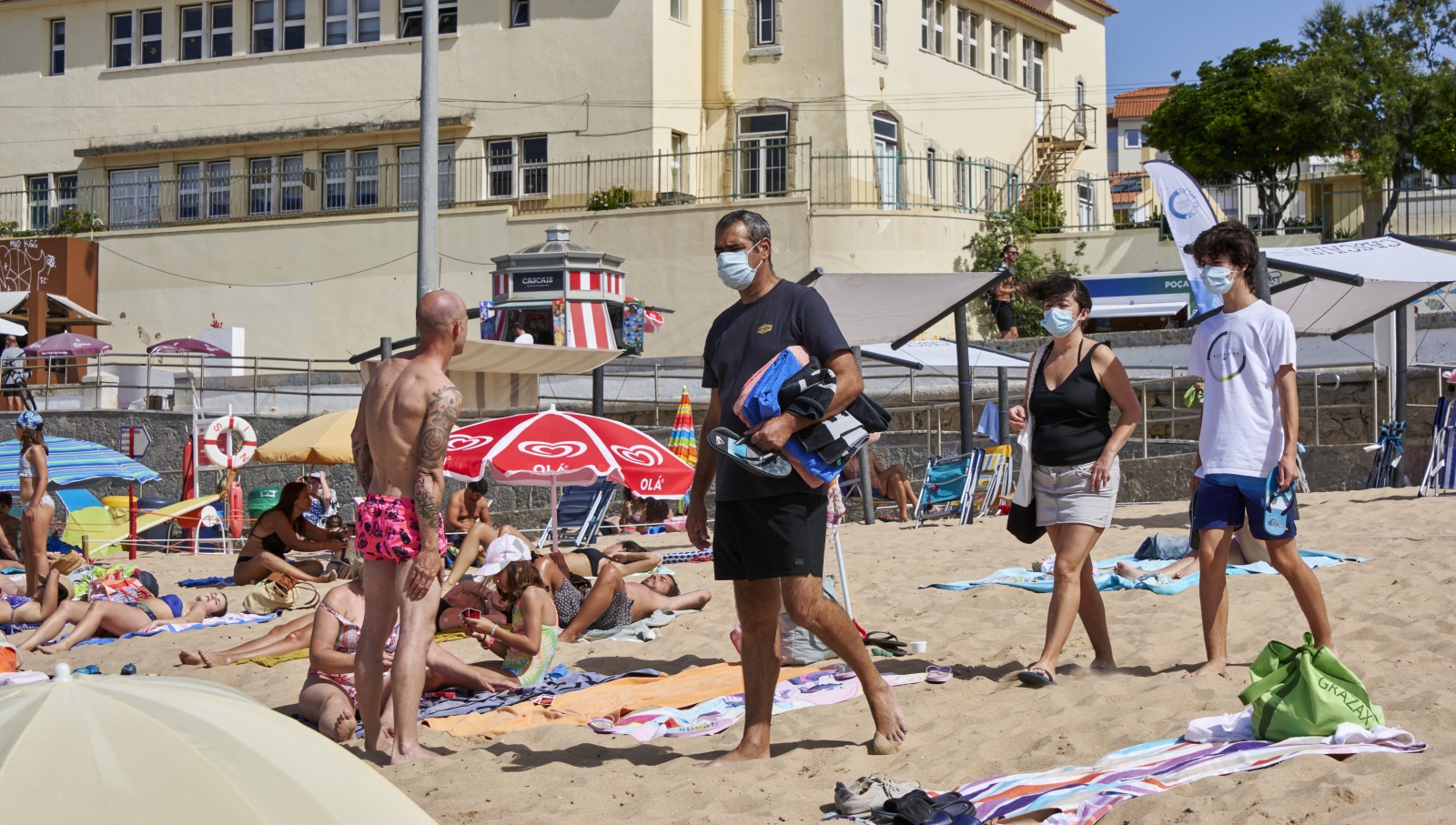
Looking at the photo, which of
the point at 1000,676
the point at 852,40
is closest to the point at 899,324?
the point at 1000,676

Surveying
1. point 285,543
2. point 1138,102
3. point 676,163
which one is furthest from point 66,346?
point 1138,102

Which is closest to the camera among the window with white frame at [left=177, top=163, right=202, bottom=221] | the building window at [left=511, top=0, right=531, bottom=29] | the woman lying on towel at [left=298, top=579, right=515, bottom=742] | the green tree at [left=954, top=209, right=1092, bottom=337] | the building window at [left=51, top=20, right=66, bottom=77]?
the woman lying on towel at [left=298, top=579, right=515, bottom=742]

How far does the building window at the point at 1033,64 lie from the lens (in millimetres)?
36062

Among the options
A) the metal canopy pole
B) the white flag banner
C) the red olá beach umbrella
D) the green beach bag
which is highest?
the metal canopy pole

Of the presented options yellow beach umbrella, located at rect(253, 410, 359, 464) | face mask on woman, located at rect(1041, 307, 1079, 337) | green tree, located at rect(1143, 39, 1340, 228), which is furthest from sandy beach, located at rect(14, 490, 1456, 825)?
green tree, located at rect(1143, 39, 1340, 228)

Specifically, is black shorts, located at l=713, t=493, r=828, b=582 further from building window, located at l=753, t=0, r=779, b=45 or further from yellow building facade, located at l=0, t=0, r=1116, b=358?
building window, located at l=753, t=0, r=779, b=45

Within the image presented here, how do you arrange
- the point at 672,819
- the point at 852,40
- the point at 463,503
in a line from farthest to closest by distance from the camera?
1. the point at 852,40
2. the point at 463,503
3. the point at 672,819

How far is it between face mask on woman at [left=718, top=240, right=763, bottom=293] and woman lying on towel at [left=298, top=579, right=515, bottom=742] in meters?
2.35

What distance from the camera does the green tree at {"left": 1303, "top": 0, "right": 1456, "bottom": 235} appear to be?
103ft

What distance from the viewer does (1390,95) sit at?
31766 millimetres

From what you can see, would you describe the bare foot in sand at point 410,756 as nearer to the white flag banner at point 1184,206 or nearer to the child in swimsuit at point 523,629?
the child in swimsuit at point 523,629

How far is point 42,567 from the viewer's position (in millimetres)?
10555

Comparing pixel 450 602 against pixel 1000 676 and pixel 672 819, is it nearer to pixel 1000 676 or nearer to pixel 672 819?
pixel 1000 676

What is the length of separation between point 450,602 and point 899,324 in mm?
5144
